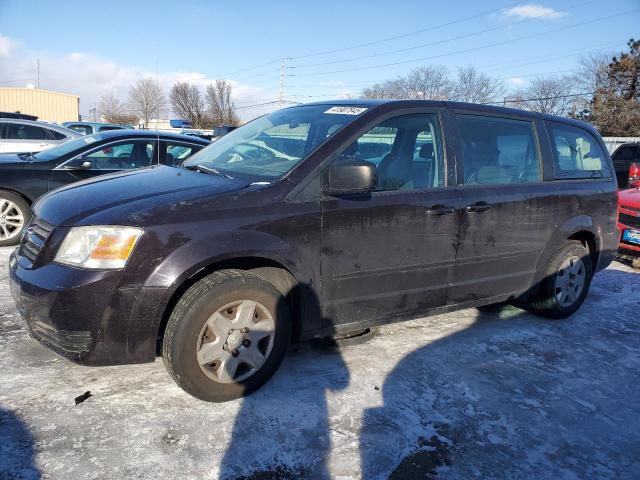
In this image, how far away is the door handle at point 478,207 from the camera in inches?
140

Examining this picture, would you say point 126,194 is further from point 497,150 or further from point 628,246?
point 628,246

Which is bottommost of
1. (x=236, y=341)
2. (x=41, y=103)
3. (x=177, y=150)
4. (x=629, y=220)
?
(x=236, y=341)

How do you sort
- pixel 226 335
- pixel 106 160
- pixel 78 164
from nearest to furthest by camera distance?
pixel 226 335 → pixel 78 164 → pixel 106 160

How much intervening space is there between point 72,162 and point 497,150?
494 cm

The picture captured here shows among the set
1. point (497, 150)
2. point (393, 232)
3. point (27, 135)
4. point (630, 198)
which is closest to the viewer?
point (393, 232)

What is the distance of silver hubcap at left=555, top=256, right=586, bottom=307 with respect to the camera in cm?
440

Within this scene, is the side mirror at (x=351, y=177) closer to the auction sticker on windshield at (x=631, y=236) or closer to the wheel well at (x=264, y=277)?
the wheel well at (x=264, y=277)

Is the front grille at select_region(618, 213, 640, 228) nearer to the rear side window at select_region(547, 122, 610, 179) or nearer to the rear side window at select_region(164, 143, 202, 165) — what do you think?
the rear side window at select_region(547, 122, 610, 179)

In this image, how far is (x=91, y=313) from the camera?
2.49 metres

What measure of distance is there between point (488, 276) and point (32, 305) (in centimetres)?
308

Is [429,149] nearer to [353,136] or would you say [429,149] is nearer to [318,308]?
[353,136]

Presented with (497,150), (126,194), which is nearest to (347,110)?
(497,150)

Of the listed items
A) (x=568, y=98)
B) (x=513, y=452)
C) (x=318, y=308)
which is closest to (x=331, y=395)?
(x=318, y=308)

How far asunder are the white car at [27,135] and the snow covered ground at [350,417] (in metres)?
7.76
